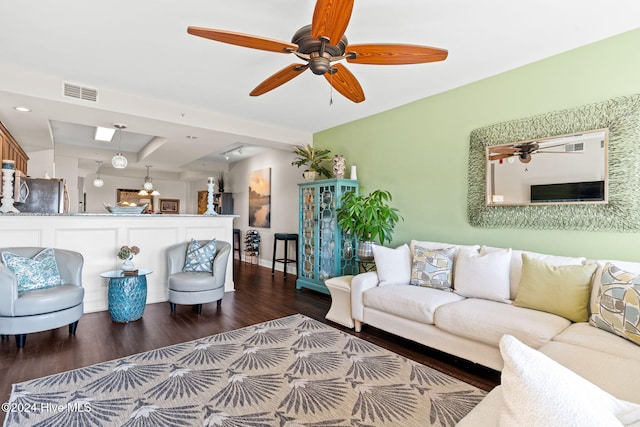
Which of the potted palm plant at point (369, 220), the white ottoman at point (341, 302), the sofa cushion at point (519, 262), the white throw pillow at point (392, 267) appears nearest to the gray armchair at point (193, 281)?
the white ottoman at point (341, 302)

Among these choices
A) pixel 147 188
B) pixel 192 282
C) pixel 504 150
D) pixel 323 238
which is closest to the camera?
pixel 504 150

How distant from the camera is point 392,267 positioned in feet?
10.8

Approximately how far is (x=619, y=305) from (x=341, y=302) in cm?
223

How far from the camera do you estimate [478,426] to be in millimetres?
991

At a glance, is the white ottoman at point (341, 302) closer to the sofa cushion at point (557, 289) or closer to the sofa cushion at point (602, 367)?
the sofa cushion at point (557, 289)

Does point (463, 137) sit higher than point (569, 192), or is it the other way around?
point (463, 137)

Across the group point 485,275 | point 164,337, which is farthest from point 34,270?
point 485,275

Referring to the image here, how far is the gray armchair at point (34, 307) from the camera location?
8.69 ft

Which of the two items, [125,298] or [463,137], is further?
[463,137]

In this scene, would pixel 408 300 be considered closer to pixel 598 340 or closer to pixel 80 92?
pixel 598 340

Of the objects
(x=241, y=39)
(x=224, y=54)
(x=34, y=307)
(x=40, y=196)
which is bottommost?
(x=34, y=307)

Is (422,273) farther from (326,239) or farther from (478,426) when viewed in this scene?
(478,426)

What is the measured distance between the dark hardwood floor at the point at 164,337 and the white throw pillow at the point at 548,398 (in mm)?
1770

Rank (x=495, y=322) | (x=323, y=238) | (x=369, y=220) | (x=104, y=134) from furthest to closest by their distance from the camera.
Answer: (x=104, y=134)
(x=323, y=238)
(x=369, y=220)
(x=495, y=322)
